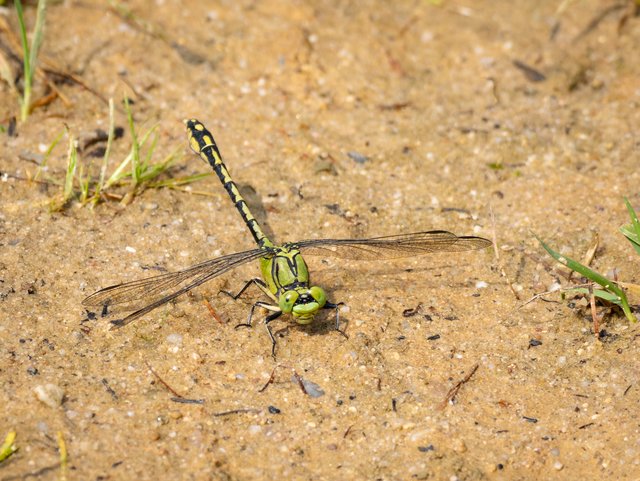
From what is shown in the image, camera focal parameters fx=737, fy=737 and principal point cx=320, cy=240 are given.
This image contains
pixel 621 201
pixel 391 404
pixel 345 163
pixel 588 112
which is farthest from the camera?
pixel 588 112

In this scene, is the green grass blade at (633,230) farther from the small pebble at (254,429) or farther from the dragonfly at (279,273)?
the small pebble at (254,429)

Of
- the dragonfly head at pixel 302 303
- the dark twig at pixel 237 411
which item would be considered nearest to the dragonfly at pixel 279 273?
the dragonfly head at pixel 302 303

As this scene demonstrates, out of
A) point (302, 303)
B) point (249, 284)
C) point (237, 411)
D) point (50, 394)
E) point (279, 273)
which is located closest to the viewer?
point (50, 394)

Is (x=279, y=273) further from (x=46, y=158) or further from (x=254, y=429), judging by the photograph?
(x=46, y=158)

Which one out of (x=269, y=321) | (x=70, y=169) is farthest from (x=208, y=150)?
(x=269, y=321)

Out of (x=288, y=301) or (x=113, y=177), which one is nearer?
(x=288, y=301)

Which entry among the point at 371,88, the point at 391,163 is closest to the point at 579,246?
the point at 391,163

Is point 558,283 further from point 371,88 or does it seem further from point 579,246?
point 371,88
